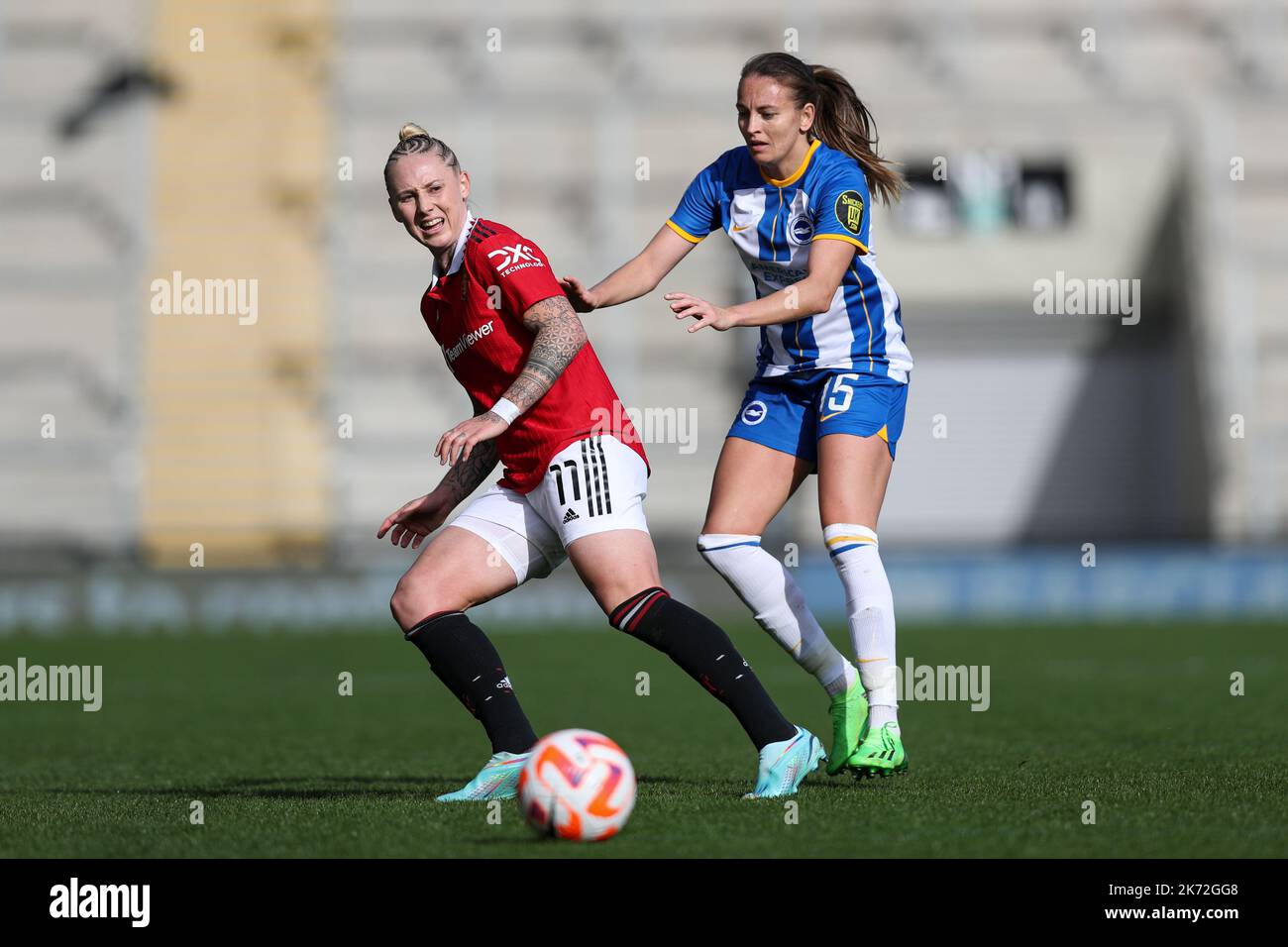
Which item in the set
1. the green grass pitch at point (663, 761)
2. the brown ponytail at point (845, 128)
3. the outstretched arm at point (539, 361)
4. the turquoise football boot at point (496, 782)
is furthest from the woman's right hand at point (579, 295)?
the green grass pitch at point (663, 761)

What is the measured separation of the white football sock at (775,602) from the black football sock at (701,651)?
1.71ft

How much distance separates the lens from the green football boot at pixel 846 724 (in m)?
5.46

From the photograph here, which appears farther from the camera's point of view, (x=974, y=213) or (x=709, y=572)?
(x=974, y=213)

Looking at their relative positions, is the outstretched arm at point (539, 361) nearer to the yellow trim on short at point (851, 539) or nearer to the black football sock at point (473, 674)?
the black football sock at point (473, 674)

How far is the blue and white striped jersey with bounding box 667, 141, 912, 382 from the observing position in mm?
5422

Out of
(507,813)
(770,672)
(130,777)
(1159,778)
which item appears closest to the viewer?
(507,813)

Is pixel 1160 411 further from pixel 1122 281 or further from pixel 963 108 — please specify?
pixel 963 108

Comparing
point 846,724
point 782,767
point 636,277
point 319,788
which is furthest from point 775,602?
point 319,788

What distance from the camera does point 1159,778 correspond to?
549cm

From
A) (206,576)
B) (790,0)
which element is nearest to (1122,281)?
(790,0)

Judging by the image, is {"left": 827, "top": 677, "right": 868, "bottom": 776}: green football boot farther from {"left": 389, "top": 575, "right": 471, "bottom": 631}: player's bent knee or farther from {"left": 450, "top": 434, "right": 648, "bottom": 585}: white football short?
{"left": 389, "top": 575, "right": 471, "bottom": 631}: player's bent knee

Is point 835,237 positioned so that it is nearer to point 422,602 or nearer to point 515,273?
point 515,273
